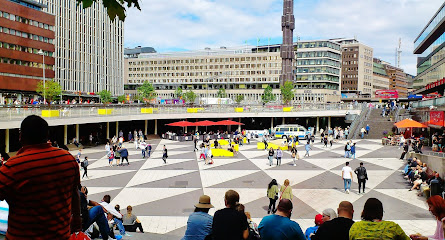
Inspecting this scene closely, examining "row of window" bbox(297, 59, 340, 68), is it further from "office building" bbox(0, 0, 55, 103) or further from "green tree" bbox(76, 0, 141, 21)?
"green tree" bbox(76, 0, 141, 21)

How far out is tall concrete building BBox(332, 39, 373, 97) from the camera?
14000 cm

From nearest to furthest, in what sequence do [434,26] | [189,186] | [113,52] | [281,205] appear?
[281,205] → [189,186] → [434,26] → [113,52]

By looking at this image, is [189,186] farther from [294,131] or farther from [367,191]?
[294,131]

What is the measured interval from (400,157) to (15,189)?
98.2 feet

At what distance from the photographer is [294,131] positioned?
1706 inches

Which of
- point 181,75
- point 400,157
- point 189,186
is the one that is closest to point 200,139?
point 400,157

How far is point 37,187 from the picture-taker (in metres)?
2.75

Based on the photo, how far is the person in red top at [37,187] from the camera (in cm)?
271

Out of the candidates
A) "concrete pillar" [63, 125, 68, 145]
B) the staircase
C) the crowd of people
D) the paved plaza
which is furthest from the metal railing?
the crowd of people

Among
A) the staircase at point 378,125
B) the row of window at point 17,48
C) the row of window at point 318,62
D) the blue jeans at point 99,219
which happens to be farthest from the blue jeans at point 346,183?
the row of window at point 318,62

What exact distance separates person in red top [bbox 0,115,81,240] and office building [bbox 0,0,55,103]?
60.2 meters

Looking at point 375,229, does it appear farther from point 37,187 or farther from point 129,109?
point 129,109

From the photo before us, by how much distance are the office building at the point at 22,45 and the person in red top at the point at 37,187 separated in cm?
6018

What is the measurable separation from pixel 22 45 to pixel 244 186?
5399 centimetres
